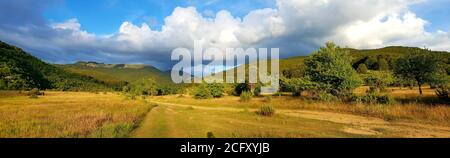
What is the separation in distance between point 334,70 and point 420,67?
16.4 m

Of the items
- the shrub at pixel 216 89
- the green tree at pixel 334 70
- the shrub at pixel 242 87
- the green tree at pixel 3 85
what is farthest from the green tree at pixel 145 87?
the green tree at pixel 334 70

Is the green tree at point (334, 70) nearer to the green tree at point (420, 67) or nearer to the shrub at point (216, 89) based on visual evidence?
the green tree at point (420, 67)

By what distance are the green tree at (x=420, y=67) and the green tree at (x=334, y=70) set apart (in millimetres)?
12195

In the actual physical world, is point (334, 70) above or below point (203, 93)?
above

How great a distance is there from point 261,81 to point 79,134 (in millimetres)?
88517

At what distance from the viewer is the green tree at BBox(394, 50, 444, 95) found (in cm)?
4841

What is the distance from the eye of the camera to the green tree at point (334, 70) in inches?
1710

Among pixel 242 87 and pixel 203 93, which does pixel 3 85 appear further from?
pixel 242 87

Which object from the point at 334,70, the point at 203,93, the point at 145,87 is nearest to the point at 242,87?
the point at 203,93

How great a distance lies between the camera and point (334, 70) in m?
43.7

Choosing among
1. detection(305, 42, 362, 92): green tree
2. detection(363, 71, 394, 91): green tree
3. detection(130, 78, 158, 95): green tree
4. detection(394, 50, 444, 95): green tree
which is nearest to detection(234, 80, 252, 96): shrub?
detection(363, 71, 394, 91): green tree
